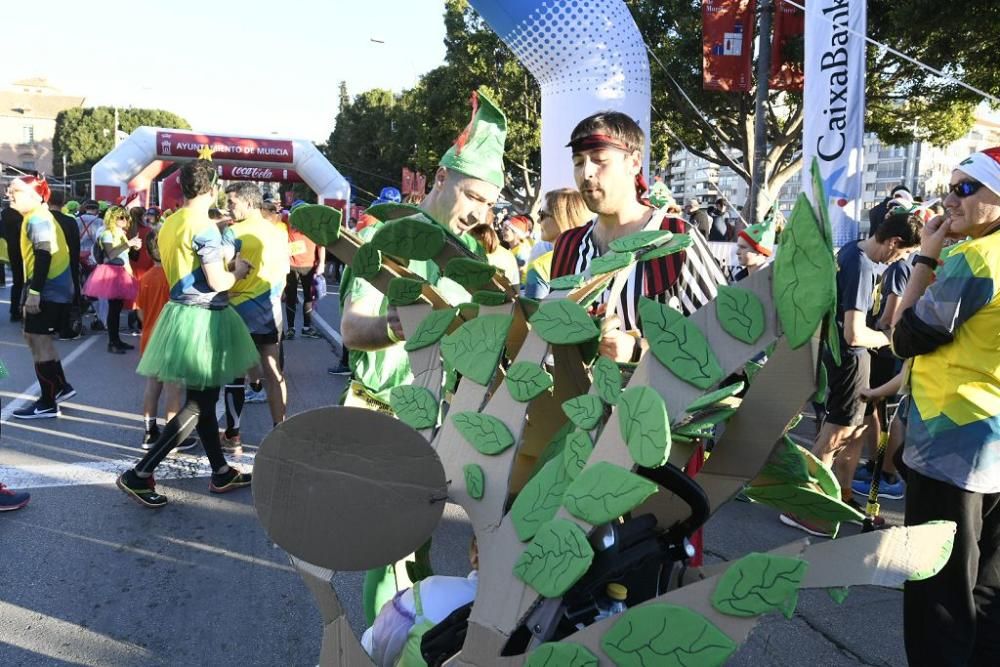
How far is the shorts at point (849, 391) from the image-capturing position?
14.4ft

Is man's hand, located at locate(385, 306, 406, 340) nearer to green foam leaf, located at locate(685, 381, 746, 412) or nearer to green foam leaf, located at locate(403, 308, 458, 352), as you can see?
green foam leaf, located at locate(403, 308, 458, 352)

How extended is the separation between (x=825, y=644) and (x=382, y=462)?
8.71ft

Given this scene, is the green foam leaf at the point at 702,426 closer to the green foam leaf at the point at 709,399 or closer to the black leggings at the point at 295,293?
the green foam leaf at the point at 709,399

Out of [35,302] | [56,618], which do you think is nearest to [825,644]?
[56,618]

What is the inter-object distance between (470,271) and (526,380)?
0.82 feet

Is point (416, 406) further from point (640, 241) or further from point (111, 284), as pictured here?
point (111, 284)

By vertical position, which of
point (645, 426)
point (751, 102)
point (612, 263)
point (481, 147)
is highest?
point (751, 102)

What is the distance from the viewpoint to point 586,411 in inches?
51.9

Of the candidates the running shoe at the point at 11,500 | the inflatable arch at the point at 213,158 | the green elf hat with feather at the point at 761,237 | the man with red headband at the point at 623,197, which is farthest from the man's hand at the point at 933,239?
the inflatable arch at the point at 213,158

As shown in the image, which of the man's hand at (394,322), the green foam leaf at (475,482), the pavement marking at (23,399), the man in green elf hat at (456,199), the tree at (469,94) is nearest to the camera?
the green foam leaf at (475,482)

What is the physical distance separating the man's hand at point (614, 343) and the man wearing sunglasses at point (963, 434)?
134 centimetres

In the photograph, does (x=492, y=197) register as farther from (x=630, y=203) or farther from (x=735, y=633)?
(x=735, y=633)

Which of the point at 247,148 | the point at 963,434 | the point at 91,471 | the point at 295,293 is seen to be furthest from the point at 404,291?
the point at 247,148

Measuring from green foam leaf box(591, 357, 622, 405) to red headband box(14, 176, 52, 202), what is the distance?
6.05 meters
